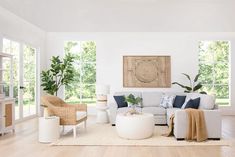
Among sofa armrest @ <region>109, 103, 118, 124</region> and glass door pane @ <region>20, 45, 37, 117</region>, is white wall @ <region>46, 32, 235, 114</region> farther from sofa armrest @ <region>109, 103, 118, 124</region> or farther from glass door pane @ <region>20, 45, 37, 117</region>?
sofa armrest @ <region>109, 103, 118, 124</region>

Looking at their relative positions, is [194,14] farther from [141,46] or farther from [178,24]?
[141,46]

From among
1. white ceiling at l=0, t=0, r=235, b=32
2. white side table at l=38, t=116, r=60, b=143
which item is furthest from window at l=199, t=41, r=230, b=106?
white side table at l=38, t=116, r=60, b=143

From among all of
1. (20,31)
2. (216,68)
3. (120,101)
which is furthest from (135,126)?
(216,68)

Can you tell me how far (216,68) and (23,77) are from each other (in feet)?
20.5

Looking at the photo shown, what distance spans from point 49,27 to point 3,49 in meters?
2.39

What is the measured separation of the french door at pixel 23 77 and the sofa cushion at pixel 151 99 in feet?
11.3

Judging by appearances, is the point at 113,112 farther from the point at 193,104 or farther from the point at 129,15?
the point at 129,15

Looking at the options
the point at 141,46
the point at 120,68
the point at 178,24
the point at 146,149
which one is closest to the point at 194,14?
the point at 178,24

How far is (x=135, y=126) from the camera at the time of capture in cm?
529

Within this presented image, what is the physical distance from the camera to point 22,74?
306 inches

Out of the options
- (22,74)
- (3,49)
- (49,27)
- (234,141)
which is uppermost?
(49,27)

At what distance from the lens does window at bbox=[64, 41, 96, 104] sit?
370 inches

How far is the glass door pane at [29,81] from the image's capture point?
799 cm

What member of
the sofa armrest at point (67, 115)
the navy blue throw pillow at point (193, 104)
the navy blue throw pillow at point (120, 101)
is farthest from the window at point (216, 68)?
the sofa armrest at point (67, 115)
